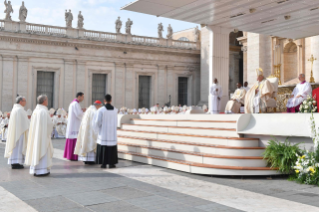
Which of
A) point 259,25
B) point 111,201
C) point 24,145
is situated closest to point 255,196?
point 111,201

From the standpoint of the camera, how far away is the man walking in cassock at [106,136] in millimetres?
9570

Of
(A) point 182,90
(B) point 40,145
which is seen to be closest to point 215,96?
(B) point 40,145

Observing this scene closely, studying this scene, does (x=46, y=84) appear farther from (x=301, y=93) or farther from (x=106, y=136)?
(x=301, y=93)

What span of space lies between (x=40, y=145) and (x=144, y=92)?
24.8 metres

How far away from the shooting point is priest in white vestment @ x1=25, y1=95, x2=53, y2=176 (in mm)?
8164

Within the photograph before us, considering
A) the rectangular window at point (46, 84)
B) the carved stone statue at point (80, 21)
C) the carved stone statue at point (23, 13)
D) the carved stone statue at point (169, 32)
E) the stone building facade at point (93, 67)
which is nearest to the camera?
the stone building facade at point (93, 67)

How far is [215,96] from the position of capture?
15172 mm

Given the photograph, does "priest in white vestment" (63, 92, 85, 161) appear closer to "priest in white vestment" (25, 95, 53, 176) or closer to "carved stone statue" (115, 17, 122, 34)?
"priest in white vestment" (25, 95, 53, 176)

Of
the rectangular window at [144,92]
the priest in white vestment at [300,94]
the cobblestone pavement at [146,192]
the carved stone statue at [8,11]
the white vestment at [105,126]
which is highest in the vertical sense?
the carved stone statue at [8,11]

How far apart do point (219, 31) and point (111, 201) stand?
34.6ft

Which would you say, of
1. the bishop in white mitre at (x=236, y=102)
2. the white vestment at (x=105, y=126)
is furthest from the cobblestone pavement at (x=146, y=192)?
the bishop in white mitre at (x=236, y=102)

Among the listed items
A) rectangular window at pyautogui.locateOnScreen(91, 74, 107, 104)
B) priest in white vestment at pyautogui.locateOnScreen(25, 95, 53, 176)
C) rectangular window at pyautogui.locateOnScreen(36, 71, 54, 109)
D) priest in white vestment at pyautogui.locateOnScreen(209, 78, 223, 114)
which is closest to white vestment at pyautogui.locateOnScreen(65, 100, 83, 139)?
priest in white vestment at pyautogui.locateOnScreen(25, 95, 53, 176)

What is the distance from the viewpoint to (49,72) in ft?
95.0

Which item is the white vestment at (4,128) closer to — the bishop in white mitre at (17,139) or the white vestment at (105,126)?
the bishop in white mitre at (17,139)
